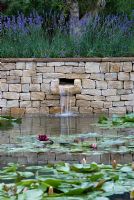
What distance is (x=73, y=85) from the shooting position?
11.2 meters

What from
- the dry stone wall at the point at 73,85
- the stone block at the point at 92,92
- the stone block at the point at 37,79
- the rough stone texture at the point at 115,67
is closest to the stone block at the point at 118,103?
the dry stone wall at the point at 73,85

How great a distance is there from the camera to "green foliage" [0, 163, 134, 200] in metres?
3.08

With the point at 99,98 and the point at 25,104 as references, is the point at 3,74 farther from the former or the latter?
the point at 99,98

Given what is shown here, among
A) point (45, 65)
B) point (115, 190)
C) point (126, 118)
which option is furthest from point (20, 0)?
point (115, 190)

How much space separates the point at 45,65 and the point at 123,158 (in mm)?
6643

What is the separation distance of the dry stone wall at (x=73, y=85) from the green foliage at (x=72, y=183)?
721 cm

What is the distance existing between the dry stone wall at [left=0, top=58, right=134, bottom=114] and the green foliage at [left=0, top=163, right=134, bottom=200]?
721cm

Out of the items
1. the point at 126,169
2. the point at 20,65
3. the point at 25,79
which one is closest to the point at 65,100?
the point at 25,79

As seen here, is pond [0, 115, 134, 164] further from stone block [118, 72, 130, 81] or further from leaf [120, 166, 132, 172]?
stone block [118, 72, 130, 81]

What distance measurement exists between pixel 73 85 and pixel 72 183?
7.90 m

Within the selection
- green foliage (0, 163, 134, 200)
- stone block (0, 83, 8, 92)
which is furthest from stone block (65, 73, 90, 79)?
green foliage (0, 163, 134, 200)

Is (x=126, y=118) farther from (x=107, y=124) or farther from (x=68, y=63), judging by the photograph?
(x=68, y=63)

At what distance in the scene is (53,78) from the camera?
1127cm

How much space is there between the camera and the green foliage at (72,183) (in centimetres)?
308
